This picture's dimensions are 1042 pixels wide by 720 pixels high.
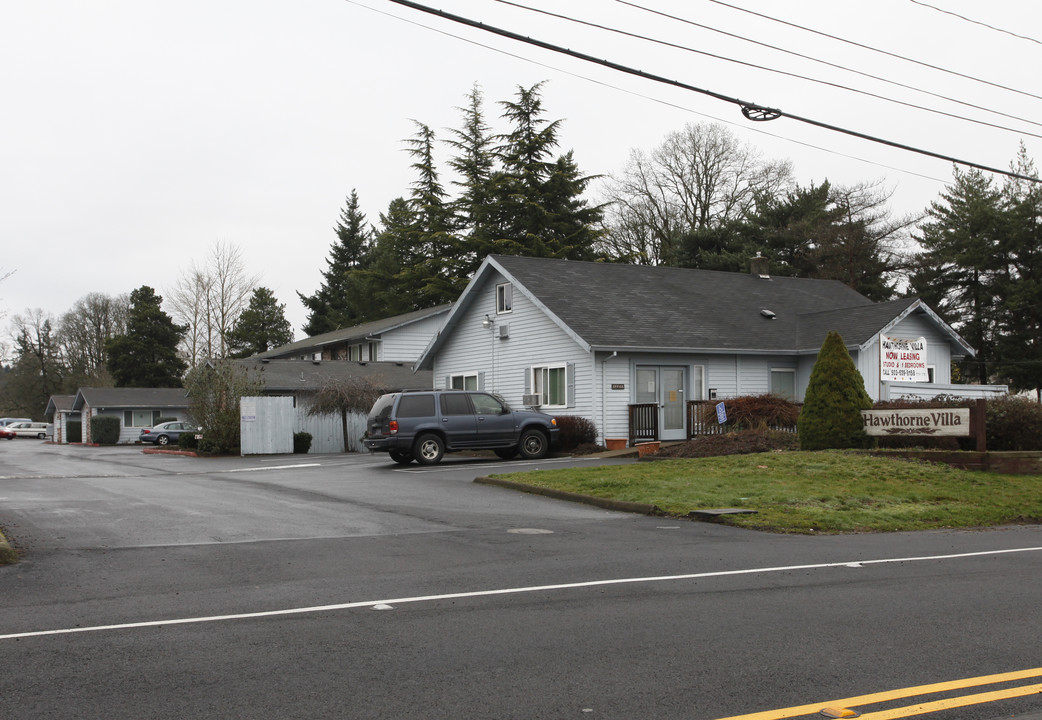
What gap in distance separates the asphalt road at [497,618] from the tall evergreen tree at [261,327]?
72695 millimetres

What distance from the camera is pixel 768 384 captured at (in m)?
30.0

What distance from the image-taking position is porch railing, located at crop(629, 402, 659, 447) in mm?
27359

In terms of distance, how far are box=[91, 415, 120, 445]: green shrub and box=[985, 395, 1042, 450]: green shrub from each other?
55.5m

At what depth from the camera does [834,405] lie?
68.8ft

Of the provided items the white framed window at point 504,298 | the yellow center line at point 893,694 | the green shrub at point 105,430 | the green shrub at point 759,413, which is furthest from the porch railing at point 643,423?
the green shrub at point 105,430

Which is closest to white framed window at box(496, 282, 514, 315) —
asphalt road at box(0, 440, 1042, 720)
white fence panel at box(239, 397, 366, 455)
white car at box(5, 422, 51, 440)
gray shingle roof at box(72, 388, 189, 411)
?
white fence panel at box(239, 397, 366, 455)

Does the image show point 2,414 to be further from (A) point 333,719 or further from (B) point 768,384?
(A) point 333,719

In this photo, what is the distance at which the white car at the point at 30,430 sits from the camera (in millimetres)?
78250

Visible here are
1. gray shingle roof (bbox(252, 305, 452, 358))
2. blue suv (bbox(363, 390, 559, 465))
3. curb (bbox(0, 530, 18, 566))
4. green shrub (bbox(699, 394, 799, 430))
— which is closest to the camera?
curb (bbox(0, 530, 18, 566))

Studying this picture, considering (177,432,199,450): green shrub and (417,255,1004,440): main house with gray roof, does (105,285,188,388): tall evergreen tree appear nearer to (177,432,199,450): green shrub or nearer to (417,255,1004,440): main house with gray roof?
(177,432,199,450): green shrub

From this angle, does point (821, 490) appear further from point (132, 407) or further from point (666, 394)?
point (132, 407)

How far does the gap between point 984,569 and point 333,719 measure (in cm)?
715

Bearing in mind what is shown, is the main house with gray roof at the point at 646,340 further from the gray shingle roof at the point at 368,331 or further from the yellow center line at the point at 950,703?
the yellow center line at the point at 950,703

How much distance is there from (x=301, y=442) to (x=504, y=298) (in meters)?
10.2
